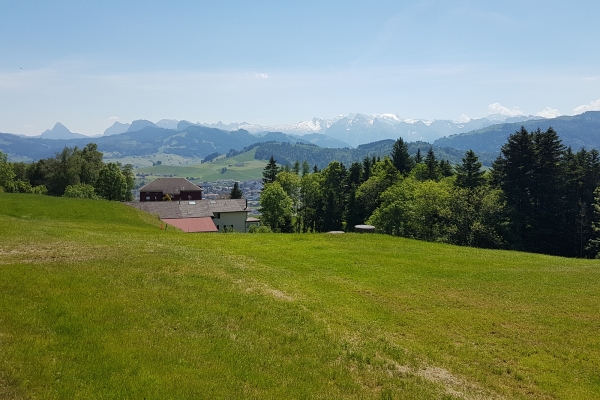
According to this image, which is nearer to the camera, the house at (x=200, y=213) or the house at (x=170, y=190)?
the house at (x=200, y=213)

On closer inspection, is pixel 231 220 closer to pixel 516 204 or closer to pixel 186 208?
pixel 186 208

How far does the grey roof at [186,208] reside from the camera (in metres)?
77.9

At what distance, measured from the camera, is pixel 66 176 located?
9750cm

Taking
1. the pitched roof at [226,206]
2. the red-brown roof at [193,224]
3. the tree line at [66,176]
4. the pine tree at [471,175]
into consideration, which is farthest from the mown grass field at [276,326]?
the tree line at [66,176]

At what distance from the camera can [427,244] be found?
39031 millimetres

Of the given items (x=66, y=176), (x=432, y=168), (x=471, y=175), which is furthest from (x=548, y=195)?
(x=66, y=176)

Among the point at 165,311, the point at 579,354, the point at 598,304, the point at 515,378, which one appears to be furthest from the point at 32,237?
the point at 598,304

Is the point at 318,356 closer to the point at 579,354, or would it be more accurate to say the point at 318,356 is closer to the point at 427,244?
the point at 579,354

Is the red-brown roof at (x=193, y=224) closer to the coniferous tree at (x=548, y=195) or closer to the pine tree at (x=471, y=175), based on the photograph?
the pine tree at (x=471, y=175)

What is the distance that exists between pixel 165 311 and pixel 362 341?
7.53 metres

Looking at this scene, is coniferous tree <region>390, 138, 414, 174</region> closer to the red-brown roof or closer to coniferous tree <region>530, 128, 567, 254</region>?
coniferous tree <region>530, 128, 567, 254</region>

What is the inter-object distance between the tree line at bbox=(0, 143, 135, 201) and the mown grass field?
7123 centimetres

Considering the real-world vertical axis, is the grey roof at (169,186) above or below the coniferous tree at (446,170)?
below

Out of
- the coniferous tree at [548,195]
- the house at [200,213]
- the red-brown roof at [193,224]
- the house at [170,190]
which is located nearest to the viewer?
the red-brown roof at [193,224]
